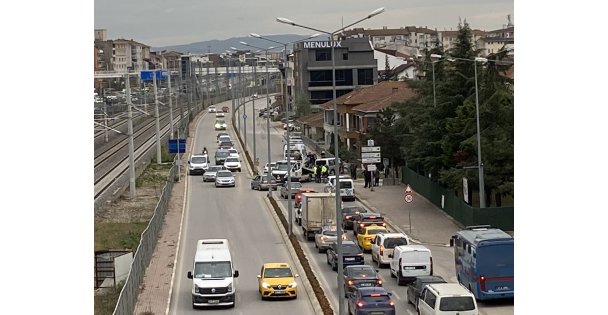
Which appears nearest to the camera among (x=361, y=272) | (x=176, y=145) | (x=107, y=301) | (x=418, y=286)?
(x=418, y=286)

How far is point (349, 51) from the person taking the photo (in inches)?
5305

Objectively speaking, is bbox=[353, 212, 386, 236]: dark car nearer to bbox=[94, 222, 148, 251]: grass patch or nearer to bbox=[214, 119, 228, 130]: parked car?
bbox=[94, 222, 148, 251]: grass patch

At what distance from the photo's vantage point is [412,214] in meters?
52.6

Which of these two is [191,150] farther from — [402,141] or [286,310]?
[286,310]

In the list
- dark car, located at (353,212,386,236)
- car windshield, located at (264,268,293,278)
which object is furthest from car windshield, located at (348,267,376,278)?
dark car, located at (353,212,386,236)

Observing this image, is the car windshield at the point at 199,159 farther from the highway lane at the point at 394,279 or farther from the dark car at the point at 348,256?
the dark car at the point at 348,256

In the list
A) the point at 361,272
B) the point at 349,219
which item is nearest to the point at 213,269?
the point at 361,272

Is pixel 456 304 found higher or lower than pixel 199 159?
lower

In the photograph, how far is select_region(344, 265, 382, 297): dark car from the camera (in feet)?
97.5

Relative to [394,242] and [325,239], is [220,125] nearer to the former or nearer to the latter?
[325,239]

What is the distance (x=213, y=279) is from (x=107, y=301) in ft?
10.4

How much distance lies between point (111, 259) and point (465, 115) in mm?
21482

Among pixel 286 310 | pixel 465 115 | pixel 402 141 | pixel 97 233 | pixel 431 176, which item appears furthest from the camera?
pixel 402 141

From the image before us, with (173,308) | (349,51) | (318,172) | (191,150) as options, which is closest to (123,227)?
(173,308)
